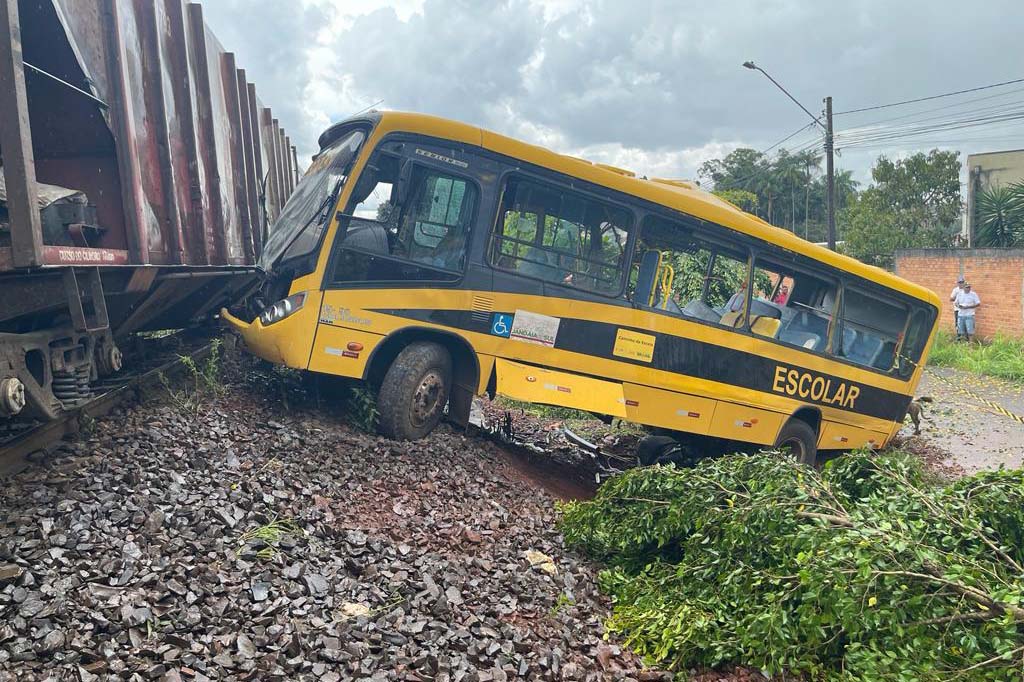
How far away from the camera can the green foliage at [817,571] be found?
3225mm

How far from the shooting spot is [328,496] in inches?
185

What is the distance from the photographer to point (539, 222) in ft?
21.4

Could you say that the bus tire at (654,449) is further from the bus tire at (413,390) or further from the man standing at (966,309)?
the man standing at (966,309)

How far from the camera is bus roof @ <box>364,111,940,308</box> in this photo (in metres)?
6.09

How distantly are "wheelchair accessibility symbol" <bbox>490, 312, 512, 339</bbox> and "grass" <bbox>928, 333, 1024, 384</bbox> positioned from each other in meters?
12.1

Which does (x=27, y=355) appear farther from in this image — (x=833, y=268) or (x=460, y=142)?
(x=833, y=268)

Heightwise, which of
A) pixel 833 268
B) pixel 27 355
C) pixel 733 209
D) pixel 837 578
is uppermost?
pixel 733 209

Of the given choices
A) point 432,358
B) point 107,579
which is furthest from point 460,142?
point 107,579

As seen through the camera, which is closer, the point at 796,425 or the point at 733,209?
the point at 733,209

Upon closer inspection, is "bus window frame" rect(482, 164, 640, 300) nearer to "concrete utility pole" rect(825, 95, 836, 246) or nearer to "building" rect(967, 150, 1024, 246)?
"concrete utility pole" rect(825, 95, 836, 246)

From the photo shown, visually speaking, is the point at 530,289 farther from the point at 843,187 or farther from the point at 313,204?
the point at 843,187

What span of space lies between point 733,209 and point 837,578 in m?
5.15

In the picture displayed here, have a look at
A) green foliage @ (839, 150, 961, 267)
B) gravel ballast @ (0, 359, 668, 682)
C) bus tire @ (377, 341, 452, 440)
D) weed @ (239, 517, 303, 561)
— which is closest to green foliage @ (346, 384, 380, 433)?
bus tire @ (377, 341, 452, 440)

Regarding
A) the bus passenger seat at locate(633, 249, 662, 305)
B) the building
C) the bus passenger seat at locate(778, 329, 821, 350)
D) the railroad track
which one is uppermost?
the building
